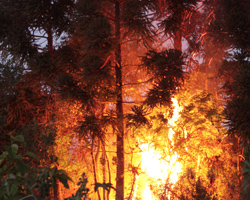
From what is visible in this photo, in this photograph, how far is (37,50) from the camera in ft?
41.4

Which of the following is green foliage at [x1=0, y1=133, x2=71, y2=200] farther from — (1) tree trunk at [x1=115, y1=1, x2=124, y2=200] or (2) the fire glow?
(2) the fire glow

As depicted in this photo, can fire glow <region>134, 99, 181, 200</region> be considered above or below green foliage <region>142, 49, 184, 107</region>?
below

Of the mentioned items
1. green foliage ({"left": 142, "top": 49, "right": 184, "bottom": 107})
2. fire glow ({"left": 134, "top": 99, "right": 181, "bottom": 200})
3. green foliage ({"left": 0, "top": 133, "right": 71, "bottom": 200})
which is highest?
green foliage ({"left": 142, "top": 49, "right": 184, "bottom": 107})

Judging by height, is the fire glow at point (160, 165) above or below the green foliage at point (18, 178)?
below

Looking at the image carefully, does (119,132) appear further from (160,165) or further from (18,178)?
(18,178)

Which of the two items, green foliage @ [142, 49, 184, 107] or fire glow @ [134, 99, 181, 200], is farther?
fire glow @ [134, 99, 181, 200]

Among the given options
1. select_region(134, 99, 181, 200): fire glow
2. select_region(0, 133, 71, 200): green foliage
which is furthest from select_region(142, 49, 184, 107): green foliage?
select_region(0, 133, 71, 200): green foliage

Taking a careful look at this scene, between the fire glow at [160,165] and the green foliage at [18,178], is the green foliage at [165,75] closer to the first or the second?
the fire glow at [160,165]

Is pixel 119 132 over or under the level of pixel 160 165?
over

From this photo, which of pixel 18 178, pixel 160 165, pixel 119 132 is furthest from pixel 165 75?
pixel 18 178

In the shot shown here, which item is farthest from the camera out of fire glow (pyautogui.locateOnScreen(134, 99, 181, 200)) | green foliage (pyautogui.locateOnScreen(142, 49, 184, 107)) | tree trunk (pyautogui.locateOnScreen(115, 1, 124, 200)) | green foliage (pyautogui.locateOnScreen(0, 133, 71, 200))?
fire glow (pyautogui.locateOnScreen(134, 99, 181, 200))

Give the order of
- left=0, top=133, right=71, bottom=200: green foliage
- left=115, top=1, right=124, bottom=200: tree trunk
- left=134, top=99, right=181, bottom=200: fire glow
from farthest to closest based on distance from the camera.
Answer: left=134, top=99, right=181, bottom=200: fire glow → left=115, top=1, right=124, bottom=200: tree trunk → left=0, top=133, right=71, bottom=200: green foliage

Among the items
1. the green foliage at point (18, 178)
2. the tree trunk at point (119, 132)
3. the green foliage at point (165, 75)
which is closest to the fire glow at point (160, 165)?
the tree trunk at point (119, 132)

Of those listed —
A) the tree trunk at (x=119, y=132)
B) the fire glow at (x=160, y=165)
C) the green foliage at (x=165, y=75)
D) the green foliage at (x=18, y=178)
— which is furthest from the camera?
the fire glow at (x=160, y=165)
